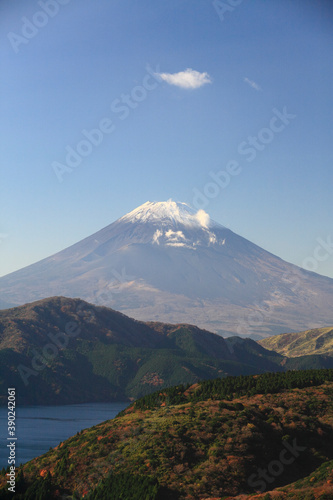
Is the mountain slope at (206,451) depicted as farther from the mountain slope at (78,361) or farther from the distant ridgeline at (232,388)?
the mountain slope at (78,361)

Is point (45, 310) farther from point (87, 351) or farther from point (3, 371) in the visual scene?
point (3, 371)

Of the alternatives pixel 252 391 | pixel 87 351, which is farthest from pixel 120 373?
pixel 252 391

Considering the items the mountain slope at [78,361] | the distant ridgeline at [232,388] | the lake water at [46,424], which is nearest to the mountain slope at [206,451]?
the distant ridgeline at [232,388]

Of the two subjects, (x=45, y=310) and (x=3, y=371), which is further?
(x=45, y=310)

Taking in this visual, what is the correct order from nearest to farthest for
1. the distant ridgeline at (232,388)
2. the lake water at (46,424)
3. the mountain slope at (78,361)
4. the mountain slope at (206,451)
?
the mountain slope at (206,451)
the distant ridgeline at (232,388)
the lake water at (46,424)
the mountain slope at (78,361)

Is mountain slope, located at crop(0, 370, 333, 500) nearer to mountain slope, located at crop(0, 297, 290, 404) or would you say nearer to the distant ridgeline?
the distant ridgeline

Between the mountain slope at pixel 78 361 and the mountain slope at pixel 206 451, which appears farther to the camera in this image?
the mountain slope at pixel 78 361

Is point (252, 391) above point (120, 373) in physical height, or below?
above
